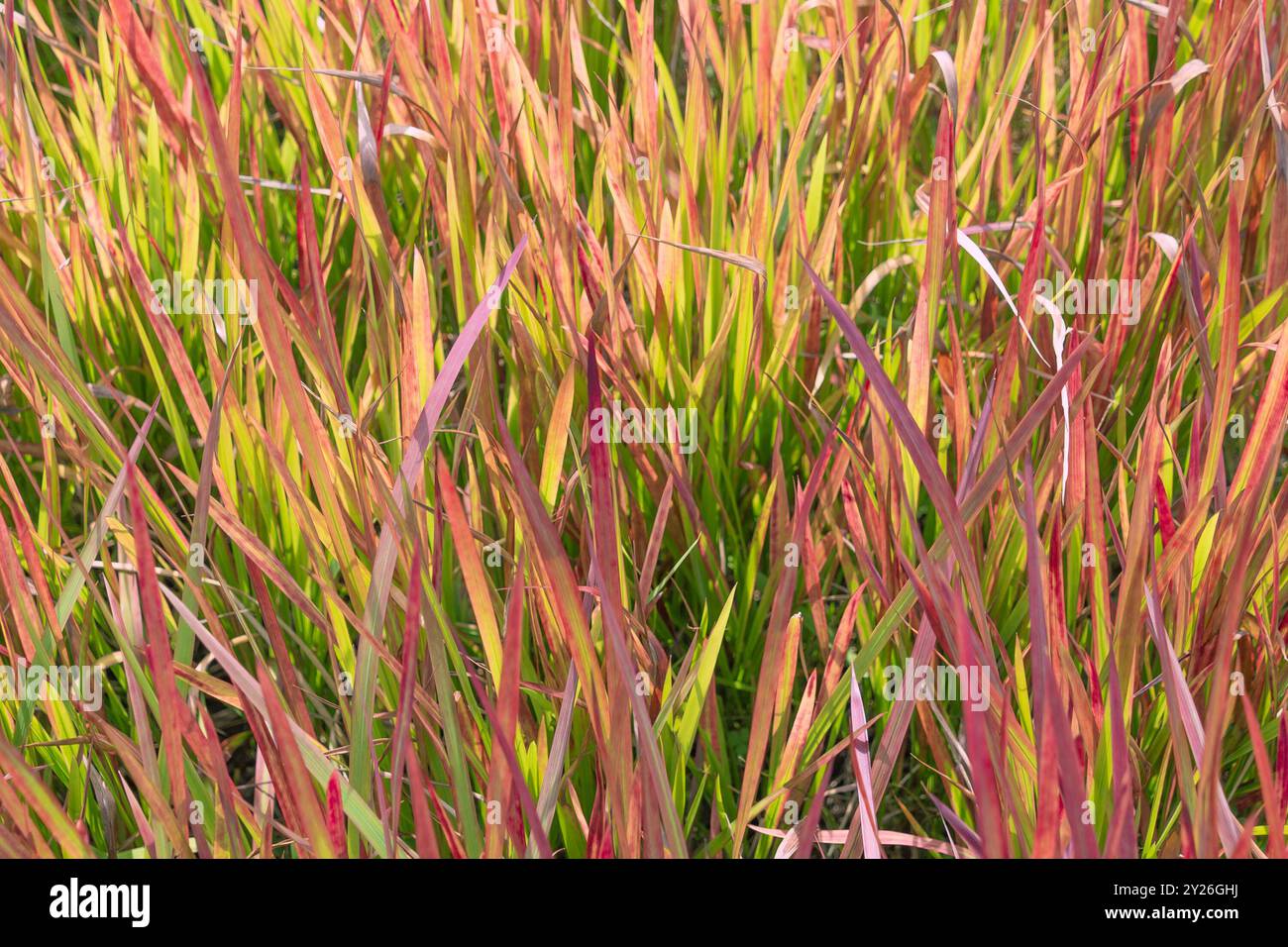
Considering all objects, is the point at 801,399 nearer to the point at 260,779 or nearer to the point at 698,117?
the point at 698,117

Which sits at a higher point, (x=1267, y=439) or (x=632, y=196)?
(x=632, y=196)

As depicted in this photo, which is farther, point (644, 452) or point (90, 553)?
point (644, 452)

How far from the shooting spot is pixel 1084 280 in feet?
2.89

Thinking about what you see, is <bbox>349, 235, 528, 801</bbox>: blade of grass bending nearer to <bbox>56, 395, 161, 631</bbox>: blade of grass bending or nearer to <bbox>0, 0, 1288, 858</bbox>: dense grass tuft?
<bbox>0, 0, 1288, 858</bbox>: dense grass tuft

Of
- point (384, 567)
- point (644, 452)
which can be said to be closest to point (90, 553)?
point (384, 567)

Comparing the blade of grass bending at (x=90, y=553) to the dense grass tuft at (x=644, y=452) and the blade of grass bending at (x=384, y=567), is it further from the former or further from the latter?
the blade of grass bending at (x=384, y=567)

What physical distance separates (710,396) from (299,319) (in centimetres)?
32

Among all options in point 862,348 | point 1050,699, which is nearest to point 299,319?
point 862,348

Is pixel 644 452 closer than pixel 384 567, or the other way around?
pixel 384 567

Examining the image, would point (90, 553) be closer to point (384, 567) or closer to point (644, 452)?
point (384, 567)

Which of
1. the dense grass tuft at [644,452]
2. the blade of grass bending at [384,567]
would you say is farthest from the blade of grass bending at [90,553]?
the blade of grass bending at [384,567]

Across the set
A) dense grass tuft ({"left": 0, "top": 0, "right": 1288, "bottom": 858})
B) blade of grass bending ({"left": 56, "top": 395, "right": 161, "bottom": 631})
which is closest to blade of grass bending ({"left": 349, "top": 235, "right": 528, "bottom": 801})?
dense grass tuft ({"left": 0, "top": 0, "right": 1288, "bottom": 858})
